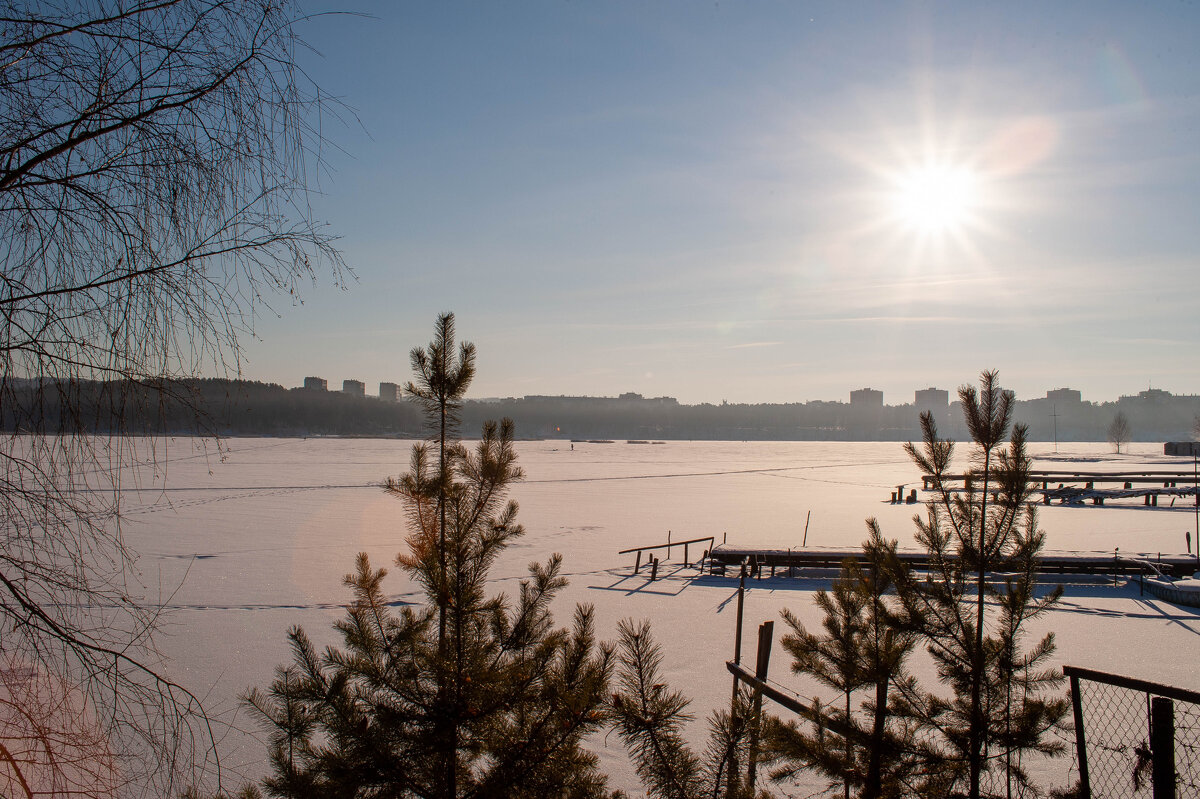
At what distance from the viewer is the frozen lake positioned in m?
9.94

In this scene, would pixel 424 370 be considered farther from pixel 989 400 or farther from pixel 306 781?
pixel 989 400

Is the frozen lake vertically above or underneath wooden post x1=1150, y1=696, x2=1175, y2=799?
underneath

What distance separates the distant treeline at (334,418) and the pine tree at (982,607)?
8.65ft

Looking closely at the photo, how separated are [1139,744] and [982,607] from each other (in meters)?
5.21

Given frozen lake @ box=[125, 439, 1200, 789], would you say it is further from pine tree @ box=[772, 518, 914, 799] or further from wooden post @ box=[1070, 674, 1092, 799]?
wooden post @ box=[1070, 674, 1092, 799]

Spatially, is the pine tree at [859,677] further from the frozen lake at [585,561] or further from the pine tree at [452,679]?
the frozen lake at [585,561]

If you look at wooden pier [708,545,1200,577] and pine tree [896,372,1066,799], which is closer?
pine tree [896,372,1066,799]

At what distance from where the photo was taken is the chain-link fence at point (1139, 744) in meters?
3.33

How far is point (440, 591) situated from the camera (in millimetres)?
3008

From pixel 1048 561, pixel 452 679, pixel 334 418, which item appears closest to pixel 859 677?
pixel 452 679

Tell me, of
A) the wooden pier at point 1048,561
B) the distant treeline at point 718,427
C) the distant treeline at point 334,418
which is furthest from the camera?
the distant treeline at point 718,427

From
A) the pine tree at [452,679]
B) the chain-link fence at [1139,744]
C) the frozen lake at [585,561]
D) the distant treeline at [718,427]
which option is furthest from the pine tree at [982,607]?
the distant treeline at [718,427]

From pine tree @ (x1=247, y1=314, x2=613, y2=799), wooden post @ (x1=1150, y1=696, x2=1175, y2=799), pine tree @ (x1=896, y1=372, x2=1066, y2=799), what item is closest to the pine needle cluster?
pine tree @ (x1=896, y1=372, x2=1066, y2=799)

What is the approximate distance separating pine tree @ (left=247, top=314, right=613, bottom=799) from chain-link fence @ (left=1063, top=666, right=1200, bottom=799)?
2.51m
